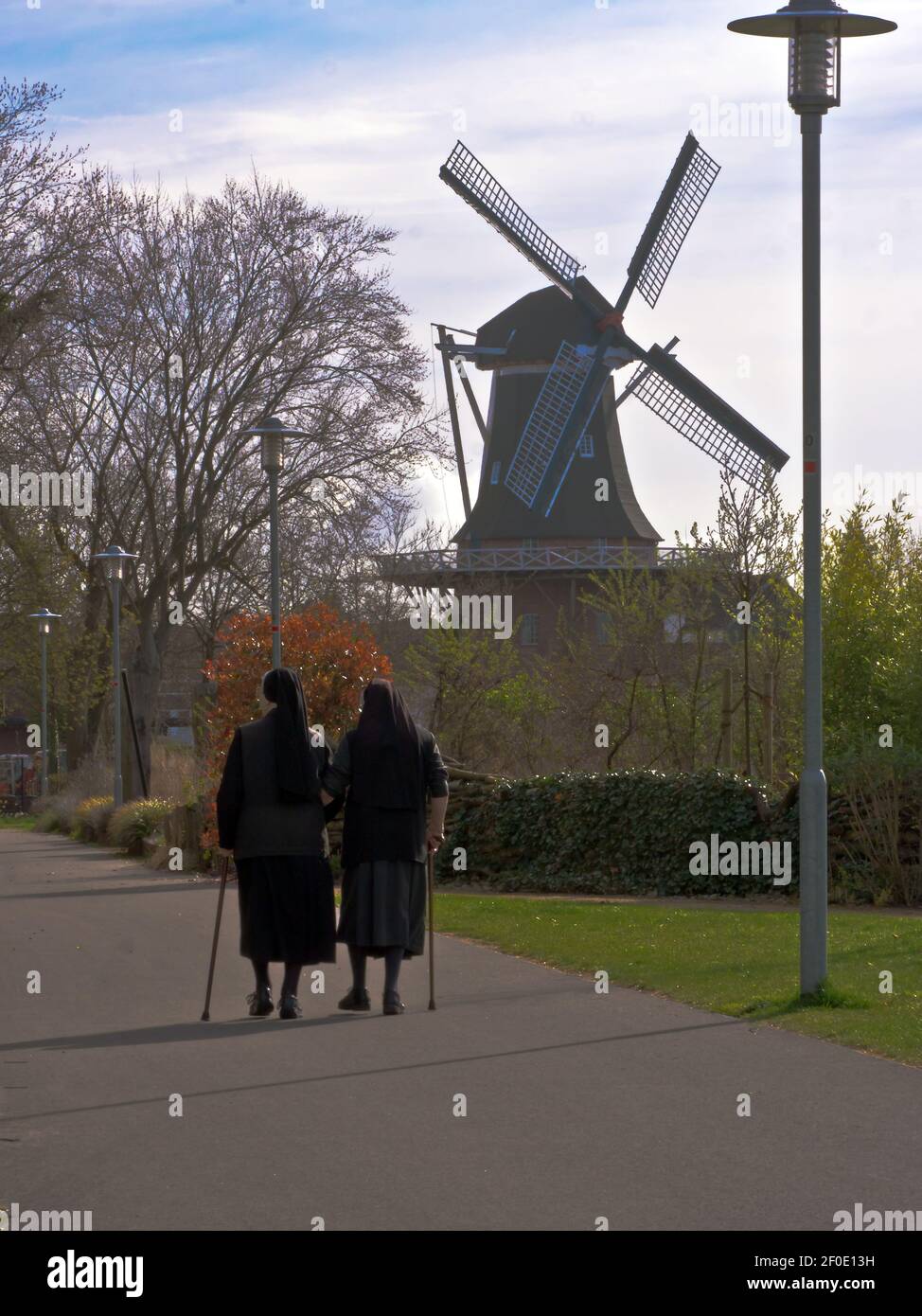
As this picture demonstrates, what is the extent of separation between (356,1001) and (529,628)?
4092 centimetres

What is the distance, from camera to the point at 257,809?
36.2 ft

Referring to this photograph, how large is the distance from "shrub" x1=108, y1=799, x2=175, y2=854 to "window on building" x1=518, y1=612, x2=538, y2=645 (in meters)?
20.1

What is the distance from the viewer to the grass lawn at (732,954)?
1047 cm

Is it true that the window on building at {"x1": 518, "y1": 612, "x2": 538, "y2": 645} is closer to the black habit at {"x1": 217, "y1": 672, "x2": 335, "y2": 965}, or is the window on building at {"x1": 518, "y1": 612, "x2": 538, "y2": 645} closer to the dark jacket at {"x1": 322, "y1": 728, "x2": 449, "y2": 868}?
the dark jacket at {"x1": 322, "y1": 728, "x2": 449, "y2": 868}

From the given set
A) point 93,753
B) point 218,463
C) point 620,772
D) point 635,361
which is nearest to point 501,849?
point 620,772

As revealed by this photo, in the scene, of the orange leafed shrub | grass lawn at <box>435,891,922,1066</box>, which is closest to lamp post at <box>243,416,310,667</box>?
the orange leafed shrub

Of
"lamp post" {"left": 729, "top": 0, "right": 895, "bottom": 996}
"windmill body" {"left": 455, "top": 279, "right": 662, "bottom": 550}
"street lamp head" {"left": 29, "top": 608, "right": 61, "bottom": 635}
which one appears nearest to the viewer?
"lamp post" {"left": 729, "top": 0, "right": 895, "bottom": 996}

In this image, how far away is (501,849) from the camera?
23.5 metres

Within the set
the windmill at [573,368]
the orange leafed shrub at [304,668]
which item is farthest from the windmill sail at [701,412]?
the orange leafed shrub at [304,668]

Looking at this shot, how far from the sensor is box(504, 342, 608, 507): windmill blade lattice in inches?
2012

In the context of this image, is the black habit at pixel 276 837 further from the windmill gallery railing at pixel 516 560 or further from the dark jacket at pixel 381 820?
the windmill gallery railing at pixel 516 560

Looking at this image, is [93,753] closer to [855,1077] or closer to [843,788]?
[843,788]

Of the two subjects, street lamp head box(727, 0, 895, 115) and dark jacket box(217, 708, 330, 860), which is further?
dark jacket box(217, 708, 330, 860)

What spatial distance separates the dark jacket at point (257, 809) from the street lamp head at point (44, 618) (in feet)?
98.9
